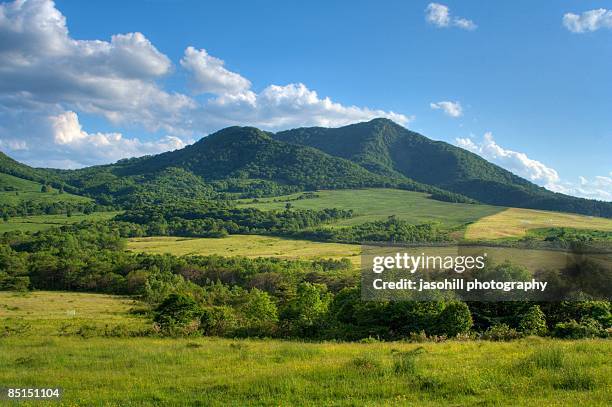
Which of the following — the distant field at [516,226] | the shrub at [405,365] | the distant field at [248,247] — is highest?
the distant field at [516,226]

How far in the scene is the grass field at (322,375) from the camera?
487 inches

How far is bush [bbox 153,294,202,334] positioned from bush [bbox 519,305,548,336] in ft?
66.2

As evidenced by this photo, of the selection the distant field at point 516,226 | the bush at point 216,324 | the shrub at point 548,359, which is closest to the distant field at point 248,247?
the distant field at point 516,226

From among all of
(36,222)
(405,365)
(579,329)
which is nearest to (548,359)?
(405,365)

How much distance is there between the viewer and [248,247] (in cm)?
14075

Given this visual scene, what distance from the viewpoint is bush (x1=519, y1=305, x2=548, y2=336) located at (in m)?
25.5

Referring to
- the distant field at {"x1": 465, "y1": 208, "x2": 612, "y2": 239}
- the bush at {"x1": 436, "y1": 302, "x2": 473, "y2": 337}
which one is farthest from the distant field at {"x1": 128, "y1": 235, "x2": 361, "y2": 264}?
the bush at {"x1": 436, "y1": 302, "x2": 473, "y2": 337}

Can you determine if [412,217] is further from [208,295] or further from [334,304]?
[334,304]

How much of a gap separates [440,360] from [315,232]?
146285mm

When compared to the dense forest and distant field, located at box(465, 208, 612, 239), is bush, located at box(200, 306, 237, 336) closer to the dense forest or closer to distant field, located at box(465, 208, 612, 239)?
the dense forest

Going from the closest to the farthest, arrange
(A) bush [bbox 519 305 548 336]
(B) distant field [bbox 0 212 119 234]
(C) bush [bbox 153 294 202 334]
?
(A) bush [bbox 519 305 548 336] → (C) bush [bbox 153 294 202 334] → (B) distant field [bbox 0 212 119 234]

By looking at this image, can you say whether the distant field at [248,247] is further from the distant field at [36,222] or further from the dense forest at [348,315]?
the dense forest at [348,315]

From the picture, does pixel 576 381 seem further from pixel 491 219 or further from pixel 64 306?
pixel 491 219

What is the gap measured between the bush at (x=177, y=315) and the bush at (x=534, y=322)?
66.2ft
